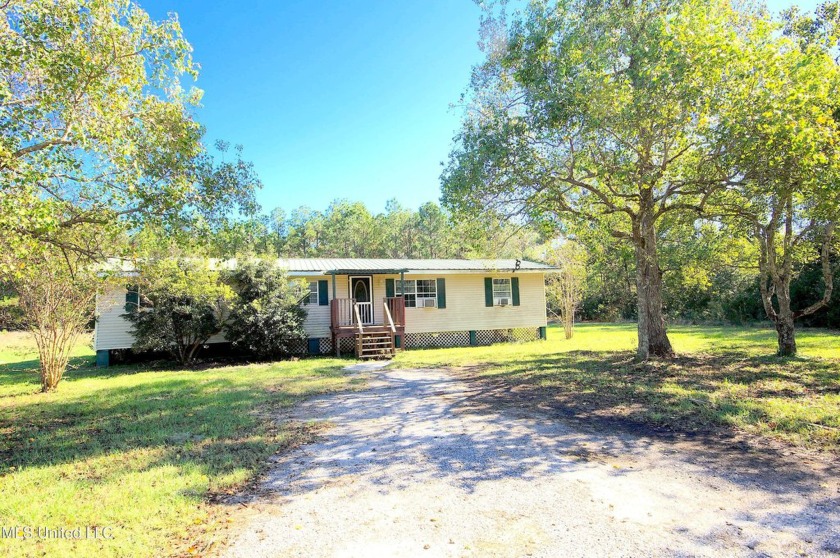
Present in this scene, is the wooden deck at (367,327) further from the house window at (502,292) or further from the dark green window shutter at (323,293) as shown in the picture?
the house window at (502,292)

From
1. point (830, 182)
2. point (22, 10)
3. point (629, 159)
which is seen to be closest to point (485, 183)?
point (629, 159)

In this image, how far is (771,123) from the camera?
6547 millimetres

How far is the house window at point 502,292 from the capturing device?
18.1 m

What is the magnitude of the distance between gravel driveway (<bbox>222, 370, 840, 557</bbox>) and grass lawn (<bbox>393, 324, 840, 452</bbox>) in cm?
124

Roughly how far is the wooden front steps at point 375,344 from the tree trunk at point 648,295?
704 cm

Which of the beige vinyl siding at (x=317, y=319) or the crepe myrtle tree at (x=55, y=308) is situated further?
the beige vinyl siding at (x=317, y=319)

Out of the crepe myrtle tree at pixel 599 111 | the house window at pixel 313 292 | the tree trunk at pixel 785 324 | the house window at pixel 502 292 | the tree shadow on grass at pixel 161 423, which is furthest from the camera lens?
the house window at pixel 502 292

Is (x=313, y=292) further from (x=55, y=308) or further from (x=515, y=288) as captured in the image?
(x=515, y=288)

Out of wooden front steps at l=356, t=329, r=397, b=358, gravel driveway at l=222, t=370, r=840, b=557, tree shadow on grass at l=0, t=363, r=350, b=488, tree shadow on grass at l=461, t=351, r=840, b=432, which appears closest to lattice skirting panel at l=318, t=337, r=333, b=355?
wooden front steps at l=356, t=329, r=397, b=358

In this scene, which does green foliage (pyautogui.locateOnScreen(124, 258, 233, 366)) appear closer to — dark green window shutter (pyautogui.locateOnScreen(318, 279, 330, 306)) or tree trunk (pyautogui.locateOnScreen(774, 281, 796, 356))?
dark green window shutter (pyautogui.locateOnScreen(318, 279, 330, 306))

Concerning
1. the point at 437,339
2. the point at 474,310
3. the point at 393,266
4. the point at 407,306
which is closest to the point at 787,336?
the point at 474,310

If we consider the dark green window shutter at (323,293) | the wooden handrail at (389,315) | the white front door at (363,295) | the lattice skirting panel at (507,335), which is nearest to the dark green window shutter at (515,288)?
the lattice skirting panel at (507,335)

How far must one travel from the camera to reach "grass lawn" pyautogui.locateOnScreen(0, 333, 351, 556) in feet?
10.3

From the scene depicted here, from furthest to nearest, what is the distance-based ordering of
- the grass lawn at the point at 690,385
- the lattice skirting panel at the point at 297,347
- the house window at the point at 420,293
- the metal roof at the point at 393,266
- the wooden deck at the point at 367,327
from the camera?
the house window at the point at 420,293 < the metal roof at the point at 393,266 < the lattice skirting panel at the point at 297,347 < the wooden deck at the point at 367,327 < the grass lawn at the point at 690,385
